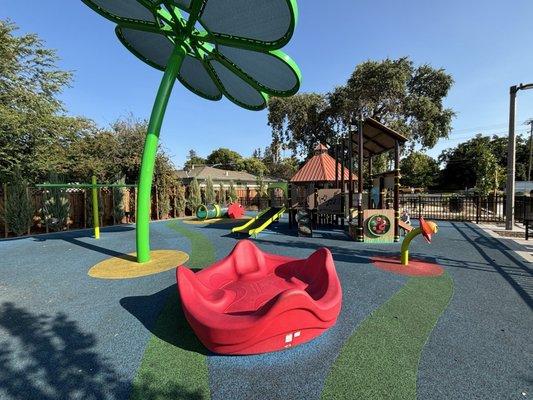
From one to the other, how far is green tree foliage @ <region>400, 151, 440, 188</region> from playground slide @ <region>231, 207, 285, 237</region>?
5650 cm

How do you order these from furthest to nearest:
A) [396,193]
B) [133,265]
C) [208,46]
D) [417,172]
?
[417,172]
[396,193]
[208,46]
[133,265]

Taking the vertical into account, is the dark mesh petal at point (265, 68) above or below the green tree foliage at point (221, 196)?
above

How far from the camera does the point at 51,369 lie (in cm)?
316

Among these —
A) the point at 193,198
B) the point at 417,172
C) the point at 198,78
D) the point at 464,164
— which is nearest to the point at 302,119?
the point at 193,198

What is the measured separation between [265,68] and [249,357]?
21.6ft

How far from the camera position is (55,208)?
14133 millimetres

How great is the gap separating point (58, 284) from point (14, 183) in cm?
1040

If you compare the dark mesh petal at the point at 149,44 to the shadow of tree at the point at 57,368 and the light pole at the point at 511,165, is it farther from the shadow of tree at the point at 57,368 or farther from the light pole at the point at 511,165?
the light pole at the point at 511,165

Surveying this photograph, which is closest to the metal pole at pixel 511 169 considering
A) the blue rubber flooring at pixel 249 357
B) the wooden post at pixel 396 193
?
the blue rubber flooring at pixel 249 357

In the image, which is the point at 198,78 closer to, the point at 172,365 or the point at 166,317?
the point at 166,317

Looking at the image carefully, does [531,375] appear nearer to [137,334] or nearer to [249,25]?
[137,334]

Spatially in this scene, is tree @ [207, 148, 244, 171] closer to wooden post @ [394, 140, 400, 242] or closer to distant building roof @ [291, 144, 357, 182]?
distant building roof @ [291, 144, 357, 182]

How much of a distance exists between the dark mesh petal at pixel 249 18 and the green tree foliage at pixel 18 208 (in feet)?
41.5

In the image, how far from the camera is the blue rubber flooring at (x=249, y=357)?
9.34 ft
